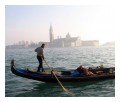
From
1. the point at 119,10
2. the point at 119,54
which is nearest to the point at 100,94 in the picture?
the point at 119,54

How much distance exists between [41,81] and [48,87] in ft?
0.83

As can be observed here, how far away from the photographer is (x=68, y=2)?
646cm

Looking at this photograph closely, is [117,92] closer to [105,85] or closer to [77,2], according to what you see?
[105,85]

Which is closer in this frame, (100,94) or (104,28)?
(100,94)

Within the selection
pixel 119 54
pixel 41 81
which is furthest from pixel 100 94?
pixel 41 81

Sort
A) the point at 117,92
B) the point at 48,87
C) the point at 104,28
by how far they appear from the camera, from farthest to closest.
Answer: the point at 104,28 → the point at 48,87 → the point at 117,92

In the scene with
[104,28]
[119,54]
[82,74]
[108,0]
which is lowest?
[82,74]
